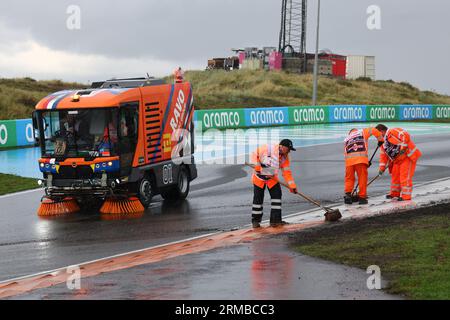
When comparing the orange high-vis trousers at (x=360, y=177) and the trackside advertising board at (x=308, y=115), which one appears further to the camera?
the trackside advertising board at (x=308, y=115)

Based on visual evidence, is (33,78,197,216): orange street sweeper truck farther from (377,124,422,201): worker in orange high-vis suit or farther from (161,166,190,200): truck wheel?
(377,124,422,201): worker in orange high-vis suit

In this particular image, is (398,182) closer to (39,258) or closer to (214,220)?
(214,220)

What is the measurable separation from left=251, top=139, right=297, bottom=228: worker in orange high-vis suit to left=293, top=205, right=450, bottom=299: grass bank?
1.29m

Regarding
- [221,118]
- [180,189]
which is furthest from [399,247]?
[221,118]

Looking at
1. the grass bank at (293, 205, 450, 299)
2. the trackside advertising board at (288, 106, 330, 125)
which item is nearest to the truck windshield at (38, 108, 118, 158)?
the grass bank at (293, 205, 450, 299)

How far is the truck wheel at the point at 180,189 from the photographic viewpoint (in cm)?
2014

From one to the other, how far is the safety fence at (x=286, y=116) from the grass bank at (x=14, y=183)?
338 inches

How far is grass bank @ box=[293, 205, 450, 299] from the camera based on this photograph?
1030 cm

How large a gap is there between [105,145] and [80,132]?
673 mm

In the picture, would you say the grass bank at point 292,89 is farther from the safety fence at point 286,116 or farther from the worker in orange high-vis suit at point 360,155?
the worker in orange high-vis suit at point 360,155

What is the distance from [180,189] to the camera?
2019cm

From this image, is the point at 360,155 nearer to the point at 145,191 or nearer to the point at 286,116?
the point at 145,191

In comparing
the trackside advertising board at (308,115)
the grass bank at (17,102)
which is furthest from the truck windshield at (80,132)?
the trackside advertising board at (308,115)
